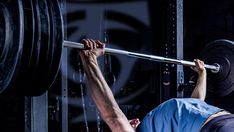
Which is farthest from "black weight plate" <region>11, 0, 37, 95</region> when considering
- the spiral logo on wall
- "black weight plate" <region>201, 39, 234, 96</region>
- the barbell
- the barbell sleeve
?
the spiral logo on wall

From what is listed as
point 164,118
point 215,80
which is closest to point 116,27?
point 215,80

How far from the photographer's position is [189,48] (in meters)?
4.61

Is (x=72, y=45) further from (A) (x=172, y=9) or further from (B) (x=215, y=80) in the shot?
(B) (x=215, y=80)

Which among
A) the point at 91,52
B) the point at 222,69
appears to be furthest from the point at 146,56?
the point at 222,69

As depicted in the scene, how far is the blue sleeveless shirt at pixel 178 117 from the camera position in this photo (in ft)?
6.36

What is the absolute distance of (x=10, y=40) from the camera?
1.59 meters

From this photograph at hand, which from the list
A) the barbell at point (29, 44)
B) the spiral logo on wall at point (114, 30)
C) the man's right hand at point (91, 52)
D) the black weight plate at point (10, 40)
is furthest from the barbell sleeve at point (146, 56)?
the spiral logo on wall at point (114, 30)

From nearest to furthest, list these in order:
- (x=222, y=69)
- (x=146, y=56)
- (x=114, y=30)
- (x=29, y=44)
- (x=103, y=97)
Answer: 1. (x=29, y=44)
2. (x=103, y=97)
3. (x=146, y=56)
4. (x=222, y=69)
5. (x=114, y=30)

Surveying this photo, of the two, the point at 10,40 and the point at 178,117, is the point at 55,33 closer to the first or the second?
the point at 10,40

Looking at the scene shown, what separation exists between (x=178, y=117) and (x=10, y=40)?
0.95m

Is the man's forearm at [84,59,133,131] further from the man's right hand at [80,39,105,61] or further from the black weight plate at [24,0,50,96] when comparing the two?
the black weight plate at [24,0,50,96]

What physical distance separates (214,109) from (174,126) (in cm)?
23

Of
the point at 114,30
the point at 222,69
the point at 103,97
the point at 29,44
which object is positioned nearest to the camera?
the point at 29,44

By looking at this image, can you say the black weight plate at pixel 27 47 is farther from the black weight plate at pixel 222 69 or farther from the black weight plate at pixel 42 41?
the black weight plate at pixel 222 69
